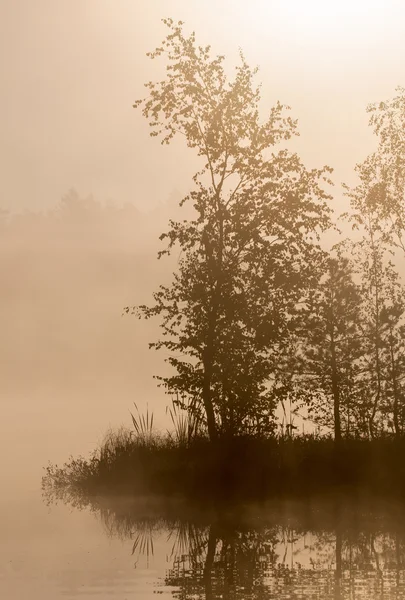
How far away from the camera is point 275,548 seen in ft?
65.6

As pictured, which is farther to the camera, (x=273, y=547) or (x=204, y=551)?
(x=273, y=547)

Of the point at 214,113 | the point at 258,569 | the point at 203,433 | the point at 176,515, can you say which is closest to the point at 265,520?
the point at 176,515

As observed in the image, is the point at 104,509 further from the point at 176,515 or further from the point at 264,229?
the point at 264,229

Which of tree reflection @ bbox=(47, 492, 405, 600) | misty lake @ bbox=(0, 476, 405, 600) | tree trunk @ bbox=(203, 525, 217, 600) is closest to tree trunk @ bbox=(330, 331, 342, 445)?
misty lake @ bbox=(0, 476, 405, 600)

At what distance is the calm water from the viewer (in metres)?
15.6

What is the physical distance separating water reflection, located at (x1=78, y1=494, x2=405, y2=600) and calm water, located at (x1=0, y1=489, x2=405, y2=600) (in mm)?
21

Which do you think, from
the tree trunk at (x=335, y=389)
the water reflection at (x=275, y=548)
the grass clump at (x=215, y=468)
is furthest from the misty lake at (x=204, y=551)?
the tree trunk at (x=335, y=389)

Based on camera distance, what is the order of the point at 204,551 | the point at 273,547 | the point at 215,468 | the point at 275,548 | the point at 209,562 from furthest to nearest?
the point at 215,468
the point at 273,547
the point at 275,548
the point at 204,551
the point at 209,562

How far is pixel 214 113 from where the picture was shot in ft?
119

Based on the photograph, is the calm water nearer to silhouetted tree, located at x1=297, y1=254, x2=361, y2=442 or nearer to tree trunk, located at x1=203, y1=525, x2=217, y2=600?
tree trunk, located at x1=203, y1=525, x2=217, y2=600

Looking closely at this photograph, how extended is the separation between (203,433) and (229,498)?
538cm

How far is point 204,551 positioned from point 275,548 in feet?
4.82

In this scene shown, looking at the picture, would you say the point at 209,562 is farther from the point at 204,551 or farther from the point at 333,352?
the point at 333,352

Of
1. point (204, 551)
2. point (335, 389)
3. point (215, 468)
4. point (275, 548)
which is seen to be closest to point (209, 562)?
point (204, 551)
